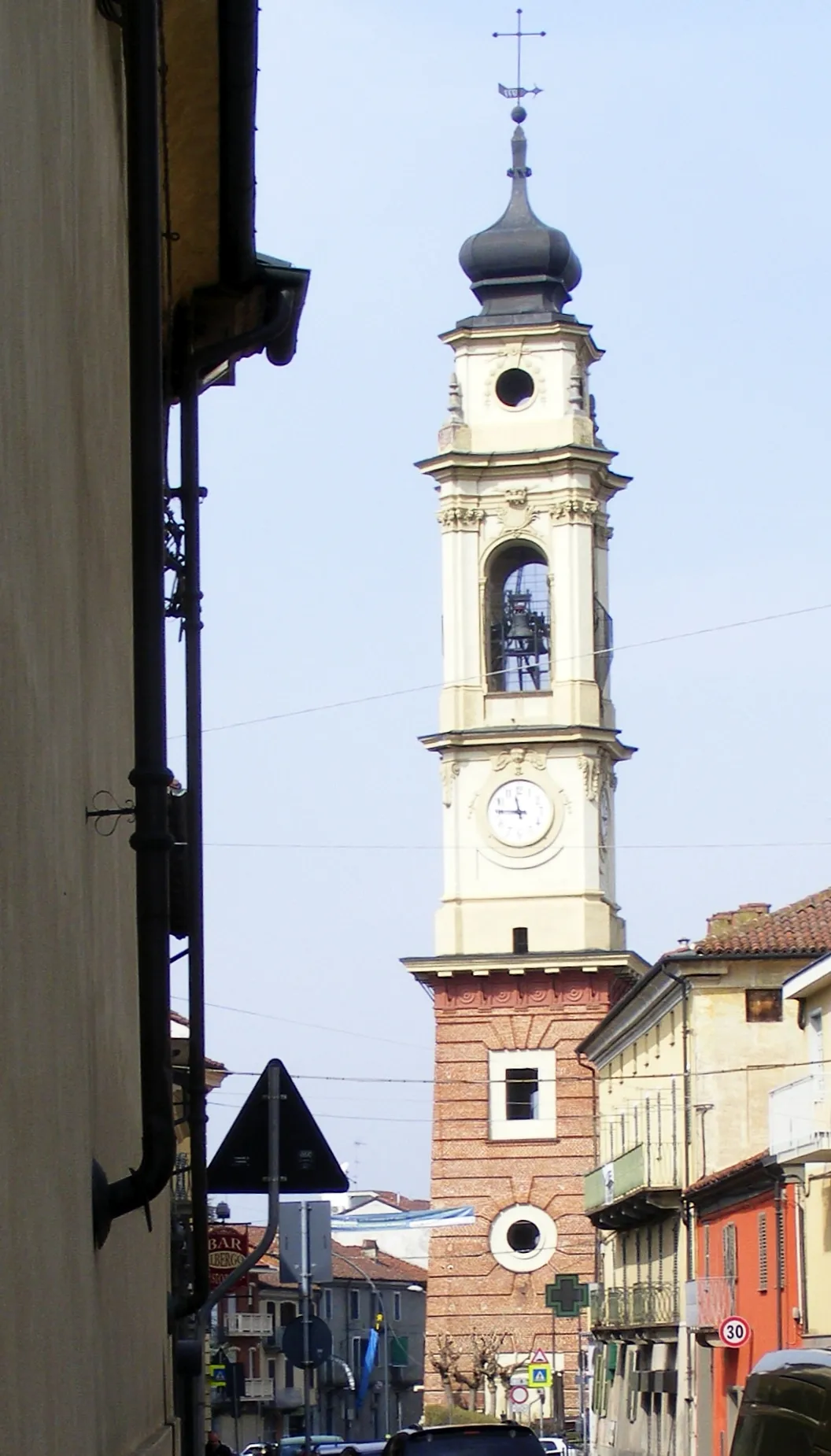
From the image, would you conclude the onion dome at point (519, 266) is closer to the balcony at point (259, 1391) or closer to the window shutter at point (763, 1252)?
the balcony at point (259, 1391)

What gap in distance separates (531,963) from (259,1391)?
22.1 m

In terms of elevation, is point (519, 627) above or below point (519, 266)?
below

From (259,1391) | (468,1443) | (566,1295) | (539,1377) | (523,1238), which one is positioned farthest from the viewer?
(259,1391)

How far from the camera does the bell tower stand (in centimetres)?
6381

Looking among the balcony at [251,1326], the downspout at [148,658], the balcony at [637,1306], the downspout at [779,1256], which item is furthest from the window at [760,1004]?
the downspout at [148,658]

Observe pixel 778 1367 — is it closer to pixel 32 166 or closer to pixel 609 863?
pixel 32 166

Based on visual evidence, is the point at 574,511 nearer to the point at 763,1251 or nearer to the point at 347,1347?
the point at 763,1251

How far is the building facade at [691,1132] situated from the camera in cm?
4784

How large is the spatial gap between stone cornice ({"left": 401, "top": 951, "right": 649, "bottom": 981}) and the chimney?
8393 millimetres

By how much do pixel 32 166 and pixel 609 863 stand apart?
61986 millimetres

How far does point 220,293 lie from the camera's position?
37.1 ft

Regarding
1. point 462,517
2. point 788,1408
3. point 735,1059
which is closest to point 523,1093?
point 462,517

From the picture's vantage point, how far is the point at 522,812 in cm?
6606

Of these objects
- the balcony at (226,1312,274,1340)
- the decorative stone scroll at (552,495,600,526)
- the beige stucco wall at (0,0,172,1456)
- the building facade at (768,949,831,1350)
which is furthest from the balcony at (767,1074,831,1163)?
the balcony at (226,1312,274,1340)
